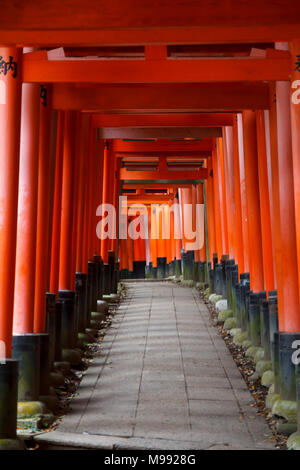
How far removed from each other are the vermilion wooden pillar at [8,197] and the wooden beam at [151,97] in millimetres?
2191

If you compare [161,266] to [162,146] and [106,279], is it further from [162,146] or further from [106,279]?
[162,146]

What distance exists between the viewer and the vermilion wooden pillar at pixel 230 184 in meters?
12.6

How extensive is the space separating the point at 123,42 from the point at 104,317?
840cm

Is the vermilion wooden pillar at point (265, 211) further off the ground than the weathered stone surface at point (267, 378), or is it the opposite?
the vermilion wooden pillar at point (265, 211)

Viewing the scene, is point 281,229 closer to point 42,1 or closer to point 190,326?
point 42,1

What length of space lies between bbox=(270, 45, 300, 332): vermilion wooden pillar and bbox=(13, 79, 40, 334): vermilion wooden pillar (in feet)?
9.21

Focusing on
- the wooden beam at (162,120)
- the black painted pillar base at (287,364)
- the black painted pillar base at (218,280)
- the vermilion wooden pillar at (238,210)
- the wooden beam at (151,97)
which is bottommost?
the black painted pillar base at (287,364)

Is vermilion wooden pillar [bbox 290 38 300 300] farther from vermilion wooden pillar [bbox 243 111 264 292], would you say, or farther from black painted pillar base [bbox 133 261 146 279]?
black painted pillar base [bbox 133 261 146 279]

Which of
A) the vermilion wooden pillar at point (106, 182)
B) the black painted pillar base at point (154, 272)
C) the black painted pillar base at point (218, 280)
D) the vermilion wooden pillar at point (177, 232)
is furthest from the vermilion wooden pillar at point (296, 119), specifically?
the black painted pillar base at point (154, 272)

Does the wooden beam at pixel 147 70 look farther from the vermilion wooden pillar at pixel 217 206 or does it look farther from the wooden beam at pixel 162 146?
the wooden beam at pixel 162 146

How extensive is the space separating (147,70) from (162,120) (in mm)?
4770

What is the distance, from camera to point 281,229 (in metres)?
6.91

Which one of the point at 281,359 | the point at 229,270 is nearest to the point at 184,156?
the point at 229,270

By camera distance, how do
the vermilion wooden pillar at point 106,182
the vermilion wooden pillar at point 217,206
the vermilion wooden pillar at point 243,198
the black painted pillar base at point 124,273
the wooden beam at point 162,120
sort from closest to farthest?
1. the vermilion wooden pillar at point 243,198
2. the wooden beam at point 162,120
3. the vermilion wooden pillar at point 217,206
4. the vermilion wooden pillar at point 106,182
5. the black painted pillar base at point 124,273
